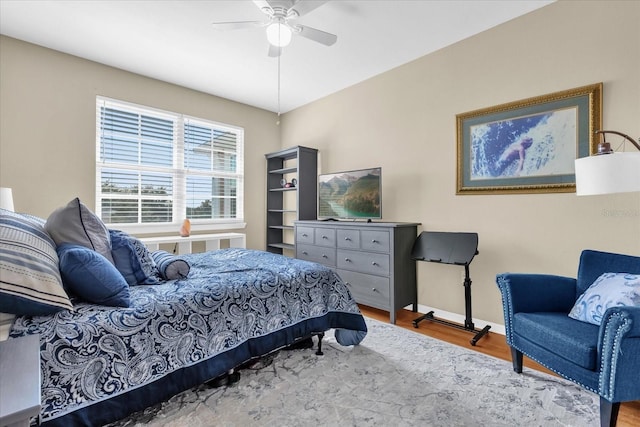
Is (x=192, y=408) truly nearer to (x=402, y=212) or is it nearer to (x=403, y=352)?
(x=403, y=352)

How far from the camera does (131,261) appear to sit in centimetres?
185

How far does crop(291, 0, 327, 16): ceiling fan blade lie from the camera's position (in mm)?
2176

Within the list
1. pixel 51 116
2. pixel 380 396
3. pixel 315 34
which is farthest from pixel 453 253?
pixel 51 116

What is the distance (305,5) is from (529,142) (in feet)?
7.24

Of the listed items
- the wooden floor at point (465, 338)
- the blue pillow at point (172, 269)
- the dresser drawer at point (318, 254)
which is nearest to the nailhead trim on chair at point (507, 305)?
the wooden floor at point (465, 338)

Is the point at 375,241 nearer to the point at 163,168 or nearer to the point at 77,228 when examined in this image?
the point at 77,228

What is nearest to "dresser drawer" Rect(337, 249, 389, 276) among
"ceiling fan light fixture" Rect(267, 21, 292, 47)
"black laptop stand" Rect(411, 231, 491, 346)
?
"black laptop stand" Rect(411, 231, 491, 346)

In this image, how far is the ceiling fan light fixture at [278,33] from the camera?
2410 millimetres

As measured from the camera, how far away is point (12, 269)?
3.82 ft

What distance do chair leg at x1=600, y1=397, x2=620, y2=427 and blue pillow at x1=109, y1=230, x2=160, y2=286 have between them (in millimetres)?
2519

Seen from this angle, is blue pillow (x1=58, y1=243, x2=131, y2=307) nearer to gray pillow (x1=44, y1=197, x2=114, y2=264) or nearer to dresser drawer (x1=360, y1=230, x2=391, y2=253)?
gray pillow (x1=44, y1=197, x2=114, y2=264)

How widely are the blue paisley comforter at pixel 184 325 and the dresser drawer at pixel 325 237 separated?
121 centimetres

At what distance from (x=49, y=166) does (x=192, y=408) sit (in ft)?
10.4

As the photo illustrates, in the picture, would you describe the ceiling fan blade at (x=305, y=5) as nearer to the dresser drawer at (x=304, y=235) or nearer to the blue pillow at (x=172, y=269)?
the blue pillow at (x=172, y=269)
